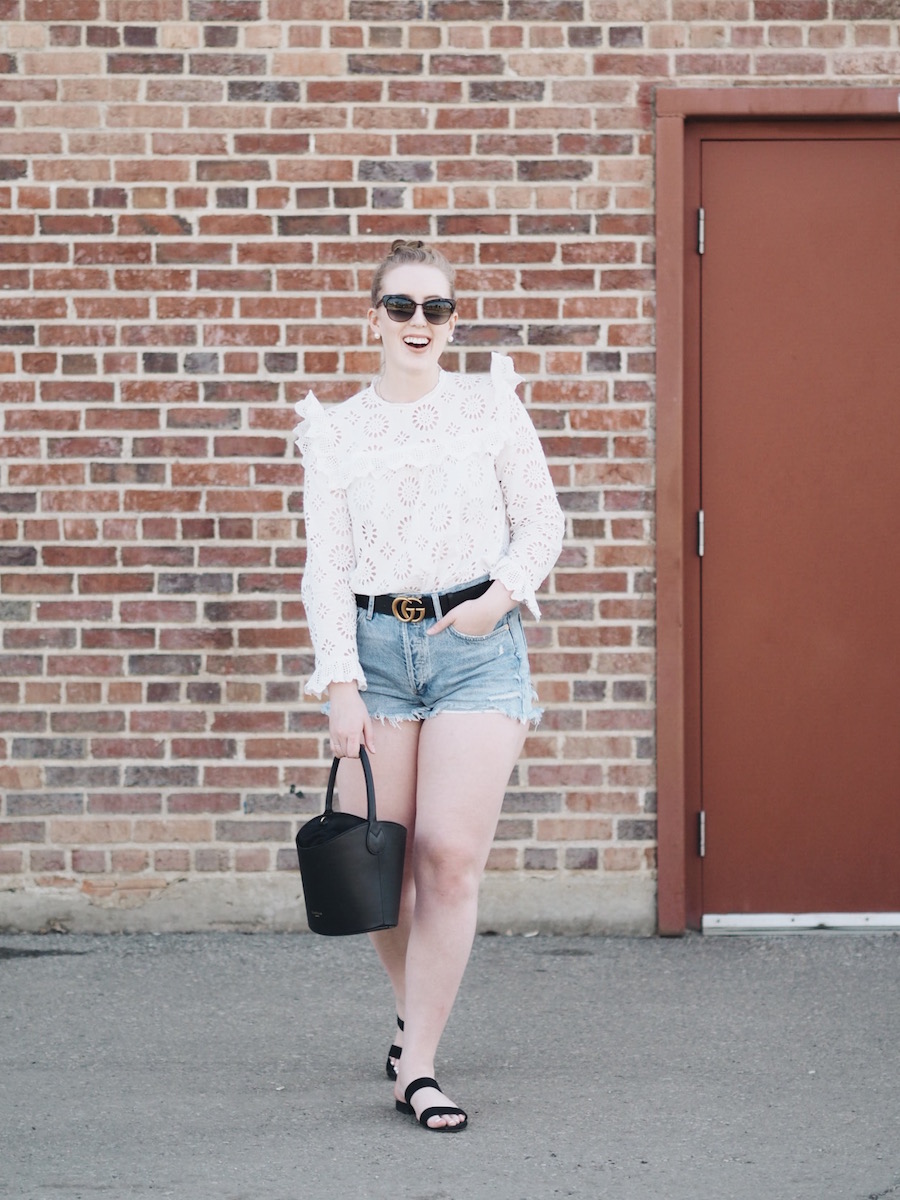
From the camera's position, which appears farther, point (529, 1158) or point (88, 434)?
point (88, 434)

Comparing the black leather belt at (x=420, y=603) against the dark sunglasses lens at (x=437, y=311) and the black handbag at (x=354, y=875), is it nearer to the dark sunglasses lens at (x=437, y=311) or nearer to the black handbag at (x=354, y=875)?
the black handbag at (x=354, y=875)

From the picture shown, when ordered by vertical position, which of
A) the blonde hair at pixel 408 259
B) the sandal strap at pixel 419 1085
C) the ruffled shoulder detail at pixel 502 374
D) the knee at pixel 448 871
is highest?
the blonde hair at pixel 408 259

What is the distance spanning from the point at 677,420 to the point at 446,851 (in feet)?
7.14

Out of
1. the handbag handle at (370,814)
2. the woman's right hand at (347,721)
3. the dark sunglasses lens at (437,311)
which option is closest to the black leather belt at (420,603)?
the woman's right hand at (347,721)

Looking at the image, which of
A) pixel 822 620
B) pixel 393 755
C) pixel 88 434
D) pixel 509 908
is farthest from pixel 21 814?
pixel 822 620

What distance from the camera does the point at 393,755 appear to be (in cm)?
343

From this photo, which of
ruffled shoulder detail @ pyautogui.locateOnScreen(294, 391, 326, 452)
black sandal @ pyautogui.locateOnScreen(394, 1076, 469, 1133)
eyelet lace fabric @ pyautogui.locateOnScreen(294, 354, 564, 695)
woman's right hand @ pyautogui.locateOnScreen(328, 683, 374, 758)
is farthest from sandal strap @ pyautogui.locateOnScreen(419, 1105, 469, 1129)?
ruffled shoulder detail @ pyautogui.locateOnScreen(294, 391, 326, 452)

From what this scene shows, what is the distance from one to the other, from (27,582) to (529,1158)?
2.74 metres

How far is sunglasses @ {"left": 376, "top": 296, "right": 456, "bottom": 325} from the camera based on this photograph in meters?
3.35

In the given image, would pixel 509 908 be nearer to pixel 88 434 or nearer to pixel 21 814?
pixel 21 814

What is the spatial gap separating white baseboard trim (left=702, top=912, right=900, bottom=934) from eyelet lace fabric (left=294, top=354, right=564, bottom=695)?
2.09 meters

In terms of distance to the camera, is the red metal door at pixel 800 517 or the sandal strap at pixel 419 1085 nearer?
the sandal strap at pixel 419 1085

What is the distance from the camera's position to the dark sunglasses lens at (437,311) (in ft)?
11.0

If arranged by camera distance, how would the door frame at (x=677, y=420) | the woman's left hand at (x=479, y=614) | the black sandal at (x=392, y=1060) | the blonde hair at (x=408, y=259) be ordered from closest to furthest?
the woman's left hand at (x=479, y=614)
the blonde hair at (x=408, y=259)
the black sandal at (x=392, y=1060)
the door frame at (x=677, y=420)
